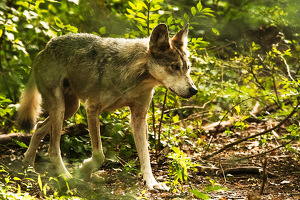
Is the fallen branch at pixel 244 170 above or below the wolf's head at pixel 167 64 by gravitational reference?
below

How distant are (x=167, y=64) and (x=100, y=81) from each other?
86 cm

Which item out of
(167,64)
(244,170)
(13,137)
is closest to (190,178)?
(244,170)

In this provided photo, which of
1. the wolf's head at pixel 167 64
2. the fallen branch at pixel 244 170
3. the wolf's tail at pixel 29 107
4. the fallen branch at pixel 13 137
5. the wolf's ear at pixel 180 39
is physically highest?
the wolf's ear at pixel 180 39

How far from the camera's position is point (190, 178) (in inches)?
195

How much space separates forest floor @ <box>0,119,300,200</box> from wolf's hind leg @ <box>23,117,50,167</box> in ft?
0.46

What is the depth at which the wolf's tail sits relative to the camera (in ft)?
17.4

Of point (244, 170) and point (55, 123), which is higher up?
point (55, 123)

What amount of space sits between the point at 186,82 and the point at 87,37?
5.35 ft

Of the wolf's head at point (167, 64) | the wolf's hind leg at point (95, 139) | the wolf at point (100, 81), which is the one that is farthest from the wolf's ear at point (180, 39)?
the wolf's hind leg at point (95, 139)

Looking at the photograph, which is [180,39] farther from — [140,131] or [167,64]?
[140,131]

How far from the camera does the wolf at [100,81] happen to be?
4.44 m

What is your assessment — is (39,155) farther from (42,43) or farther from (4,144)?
(42,43)

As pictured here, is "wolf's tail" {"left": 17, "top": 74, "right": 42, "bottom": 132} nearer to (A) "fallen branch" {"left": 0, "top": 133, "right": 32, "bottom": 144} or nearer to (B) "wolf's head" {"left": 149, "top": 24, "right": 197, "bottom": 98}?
(A) "fallen branch" {"left": 0, "top": 133, "right": 32, "bottom": 144}

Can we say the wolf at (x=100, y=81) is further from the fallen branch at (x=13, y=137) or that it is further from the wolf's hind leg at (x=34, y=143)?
the fallen branch at (x=13, y=137)
